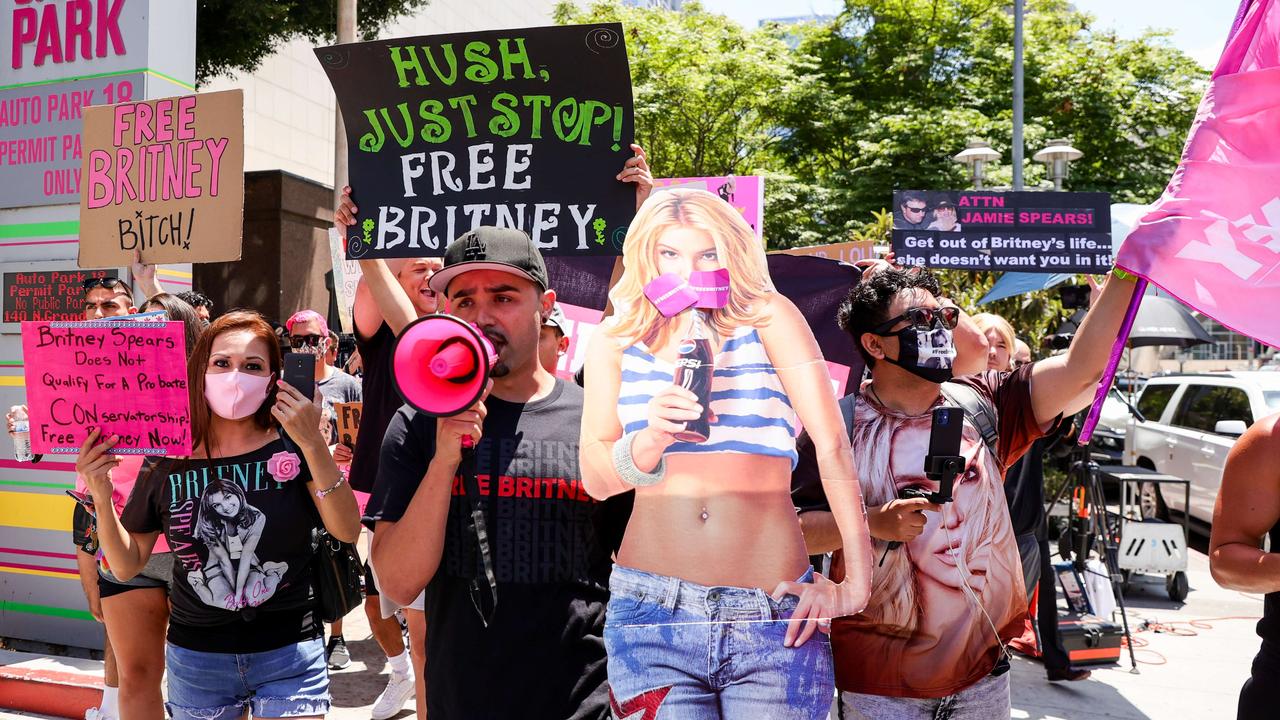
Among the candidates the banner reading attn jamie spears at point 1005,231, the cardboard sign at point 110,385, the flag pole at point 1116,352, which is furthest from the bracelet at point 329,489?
the banner reading attn jamie spears at point 1005,231

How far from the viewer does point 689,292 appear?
1834mm

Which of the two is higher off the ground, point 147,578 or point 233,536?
point 233,536

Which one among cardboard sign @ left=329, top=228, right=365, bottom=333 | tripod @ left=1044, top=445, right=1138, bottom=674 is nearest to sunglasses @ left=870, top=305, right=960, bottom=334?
cardboard sign @ left=329, top=228, right=365, bottom=333

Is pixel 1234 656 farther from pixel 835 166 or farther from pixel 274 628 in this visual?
pixel 835 166

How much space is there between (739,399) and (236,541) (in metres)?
1.73

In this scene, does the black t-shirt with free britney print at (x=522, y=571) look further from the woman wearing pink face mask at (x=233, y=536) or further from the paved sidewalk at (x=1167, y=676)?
the paved sidewalk at (x=1167, y=676)

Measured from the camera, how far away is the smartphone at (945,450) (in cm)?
208

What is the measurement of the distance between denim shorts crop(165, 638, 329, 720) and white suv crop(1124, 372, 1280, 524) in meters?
9.07

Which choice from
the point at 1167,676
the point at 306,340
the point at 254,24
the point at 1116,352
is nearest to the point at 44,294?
the point at 306,340

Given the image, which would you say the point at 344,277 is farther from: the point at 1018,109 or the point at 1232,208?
the point at 1018,109

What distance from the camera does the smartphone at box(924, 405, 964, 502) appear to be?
208cm

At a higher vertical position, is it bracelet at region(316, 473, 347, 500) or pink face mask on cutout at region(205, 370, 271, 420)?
pink face mask on cutout at region(205, 370, 271, 420)

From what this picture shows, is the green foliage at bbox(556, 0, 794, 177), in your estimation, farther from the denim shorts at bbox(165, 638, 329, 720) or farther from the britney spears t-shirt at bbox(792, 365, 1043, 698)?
the britney spears t-shirt at bbox(792, 365, 1043, 698)

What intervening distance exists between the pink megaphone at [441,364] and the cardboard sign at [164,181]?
2.46 m
